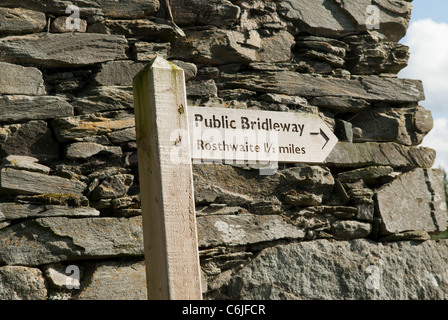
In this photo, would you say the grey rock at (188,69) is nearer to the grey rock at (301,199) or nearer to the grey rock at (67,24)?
the grey rock at (67,24)

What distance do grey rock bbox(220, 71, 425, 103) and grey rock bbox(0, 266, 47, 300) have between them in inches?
77.3

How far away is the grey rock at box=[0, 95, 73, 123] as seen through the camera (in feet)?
12.3

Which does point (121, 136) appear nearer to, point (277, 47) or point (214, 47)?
point (214, 47)

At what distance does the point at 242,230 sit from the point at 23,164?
154 cm

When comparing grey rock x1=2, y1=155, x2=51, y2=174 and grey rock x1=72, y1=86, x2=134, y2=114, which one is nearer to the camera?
grey rock x1=2, y1=155, x2=51, y2=174

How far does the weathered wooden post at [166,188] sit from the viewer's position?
2.65 m

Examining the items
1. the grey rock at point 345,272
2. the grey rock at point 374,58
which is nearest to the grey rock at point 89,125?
the grey rock at point 345,272

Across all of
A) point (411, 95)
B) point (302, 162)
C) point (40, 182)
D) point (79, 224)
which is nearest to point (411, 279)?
point (302, 162)

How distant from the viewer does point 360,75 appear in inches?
190

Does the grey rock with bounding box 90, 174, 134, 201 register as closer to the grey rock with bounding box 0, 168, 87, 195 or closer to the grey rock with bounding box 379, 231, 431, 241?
the grey rock with bounding box 0, 168, 87, 195

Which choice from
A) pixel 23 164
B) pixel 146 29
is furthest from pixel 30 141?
pixel 146 29

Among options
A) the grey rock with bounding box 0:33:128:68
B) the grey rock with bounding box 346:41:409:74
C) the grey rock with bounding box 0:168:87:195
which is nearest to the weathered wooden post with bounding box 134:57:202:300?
the grey rock with bounding box 0:168:87:195
